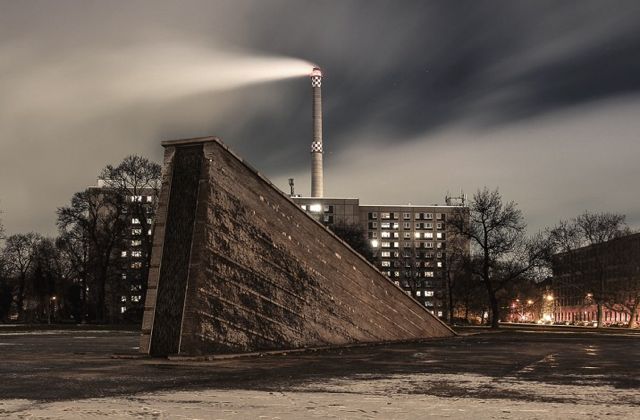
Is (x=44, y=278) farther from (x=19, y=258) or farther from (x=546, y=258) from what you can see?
(x=546, y=258)

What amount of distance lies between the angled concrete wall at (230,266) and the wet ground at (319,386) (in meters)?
0.86

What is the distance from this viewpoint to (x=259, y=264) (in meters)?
14.2

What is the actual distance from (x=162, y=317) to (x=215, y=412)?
686 cm

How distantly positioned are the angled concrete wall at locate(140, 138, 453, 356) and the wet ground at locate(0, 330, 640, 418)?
862 mm

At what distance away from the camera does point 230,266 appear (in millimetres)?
13320

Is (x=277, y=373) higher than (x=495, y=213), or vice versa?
(x=495, y=213)

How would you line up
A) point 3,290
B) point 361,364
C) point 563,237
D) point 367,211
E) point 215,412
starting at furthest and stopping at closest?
1. point 367,211
2. point 3,290
3. point 563,237
4. point 361,364
5. point 215,412

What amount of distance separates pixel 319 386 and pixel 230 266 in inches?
215

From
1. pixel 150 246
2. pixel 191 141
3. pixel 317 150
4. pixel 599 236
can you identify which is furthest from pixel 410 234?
pixel 191 141

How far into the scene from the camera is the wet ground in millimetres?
6379

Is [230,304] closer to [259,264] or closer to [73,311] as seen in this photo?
[259,264]

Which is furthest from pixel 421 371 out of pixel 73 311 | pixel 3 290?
pixel 3 290

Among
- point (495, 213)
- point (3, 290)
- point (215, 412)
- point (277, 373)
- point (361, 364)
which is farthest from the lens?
point (3, 290)

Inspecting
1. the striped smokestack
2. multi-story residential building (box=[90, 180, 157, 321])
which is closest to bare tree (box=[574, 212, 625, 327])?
multi-story residential building (box=[90, 180, 157, 321])
